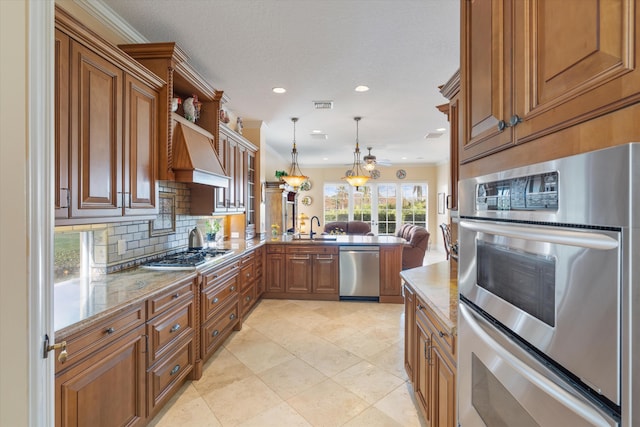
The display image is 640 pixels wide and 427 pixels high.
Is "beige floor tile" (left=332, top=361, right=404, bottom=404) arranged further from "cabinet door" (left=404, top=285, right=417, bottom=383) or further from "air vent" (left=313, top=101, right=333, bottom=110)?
"air vent" (left=313, top=101, right=333, bottom=110)

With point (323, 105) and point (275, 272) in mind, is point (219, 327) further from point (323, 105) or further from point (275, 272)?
point (323, 105)

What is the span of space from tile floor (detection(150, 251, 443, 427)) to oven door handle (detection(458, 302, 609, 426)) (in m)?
1.44

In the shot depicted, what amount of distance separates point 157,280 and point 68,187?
812 mm

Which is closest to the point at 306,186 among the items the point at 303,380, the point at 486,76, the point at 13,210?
the point at 303,380

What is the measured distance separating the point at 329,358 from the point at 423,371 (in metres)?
1.24

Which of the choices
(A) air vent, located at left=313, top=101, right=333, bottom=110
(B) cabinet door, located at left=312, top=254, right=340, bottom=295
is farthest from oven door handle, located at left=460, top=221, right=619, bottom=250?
(B) cabinet door, located at left=312, top=254, right=340, bottom=295

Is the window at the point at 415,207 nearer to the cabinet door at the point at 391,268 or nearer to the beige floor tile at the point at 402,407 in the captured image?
the cabinet door at the point at 391,268

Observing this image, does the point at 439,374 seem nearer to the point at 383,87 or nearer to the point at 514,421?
the point at 514,421

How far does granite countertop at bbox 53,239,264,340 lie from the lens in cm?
142


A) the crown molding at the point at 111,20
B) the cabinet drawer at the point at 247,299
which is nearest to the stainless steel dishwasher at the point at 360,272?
the cabinet drawer at the point at 247,299

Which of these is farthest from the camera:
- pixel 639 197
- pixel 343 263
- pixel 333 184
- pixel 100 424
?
pixel 333 184

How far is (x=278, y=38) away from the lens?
8.52 ft

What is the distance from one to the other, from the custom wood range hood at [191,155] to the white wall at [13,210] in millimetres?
1690

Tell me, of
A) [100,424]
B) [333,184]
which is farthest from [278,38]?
[333,184]
